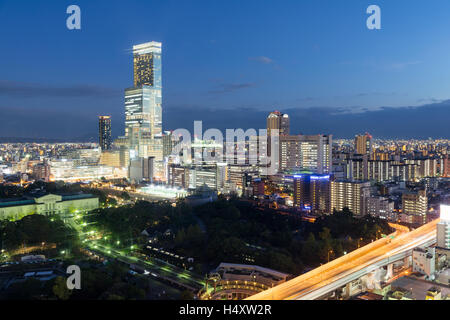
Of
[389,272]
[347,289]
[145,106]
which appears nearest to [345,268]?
[347,289]

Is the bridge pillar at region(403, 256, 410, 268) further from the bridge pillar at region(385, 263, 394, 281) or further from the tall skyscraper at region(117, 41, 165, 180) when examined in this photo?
the tall skyscraper at region(117, 41, 165, 180)

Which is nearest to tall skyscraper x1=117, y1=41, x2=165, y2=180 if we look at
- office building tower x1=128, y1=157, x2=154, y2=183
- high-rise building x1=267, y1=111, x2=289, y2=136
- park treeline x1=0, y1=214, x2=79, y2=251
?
office building tower x1=128, y1=157, x2=154, y2=183

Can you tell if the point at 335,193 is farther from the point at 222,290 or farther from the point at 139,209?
the point at 222,290

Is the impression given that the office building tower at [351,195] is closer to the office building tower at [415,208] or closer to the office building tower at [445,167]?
the office building tower at [415,208]

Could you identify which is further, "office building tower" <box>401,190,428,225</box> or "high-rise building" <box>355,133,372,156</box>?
"high-rise building" <box>355,133,372,156</box>

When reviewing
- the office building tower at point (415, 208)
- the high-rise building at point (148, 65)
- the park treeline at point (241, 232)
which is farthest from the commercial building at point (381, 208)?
the high-rise building at point (148, 65)

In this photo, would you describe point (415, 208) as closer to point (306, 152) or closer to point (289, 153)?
point (306, 152)
